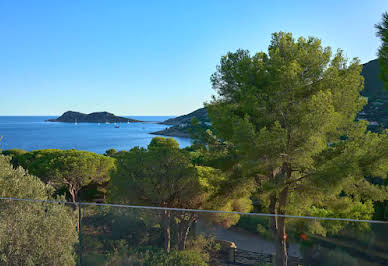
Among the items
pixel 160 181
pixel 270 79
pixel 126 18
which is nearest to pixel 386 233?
pixel 270 79

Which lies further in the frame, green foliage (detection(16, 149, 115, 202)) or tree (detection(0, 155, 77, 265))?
green foliage (detection(16, 149, 115, 202))

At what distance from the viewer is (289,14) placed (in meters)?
13.9

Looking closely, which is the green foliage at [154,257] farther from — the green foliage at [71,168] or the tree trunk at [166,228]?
the green foliage at [71,168]

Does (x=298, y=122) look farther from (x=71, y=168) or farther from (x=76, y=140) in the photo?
(x=76, y=140)

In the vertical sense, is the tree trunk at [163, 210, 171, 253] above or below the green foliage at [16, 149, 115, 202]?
above

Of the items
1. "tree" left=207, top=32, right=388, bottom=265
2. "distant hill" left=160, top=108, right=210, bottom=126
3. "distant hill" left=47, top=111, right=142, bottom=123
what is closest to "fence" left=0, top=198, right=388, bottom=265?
"tree" left=207, top=32, right=388, bottom=265

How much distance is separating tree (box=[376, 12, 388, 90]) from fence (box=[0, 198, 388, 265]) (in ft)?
12.3

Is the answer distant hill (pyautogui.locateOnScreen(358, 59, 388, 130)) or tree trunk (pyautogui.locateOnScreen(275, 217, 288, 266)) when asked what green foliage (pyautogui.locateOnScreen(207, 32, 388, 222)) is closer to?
tree trunk (pyautogui.locateOnScreen(275, 217, 288, 266))

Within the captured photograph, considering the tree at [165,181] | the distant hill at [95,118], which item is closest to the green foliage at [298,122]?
the tree at [165,181]

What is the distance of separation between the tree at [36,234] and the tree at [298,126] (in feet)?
A: 15.3

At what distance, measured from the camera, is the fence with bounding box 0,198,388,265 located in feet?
6.55

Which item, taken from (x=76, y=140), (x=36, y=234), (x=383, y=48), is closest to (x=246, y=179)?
(x=383, y=48)

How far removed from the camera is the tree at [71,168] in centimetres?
1340

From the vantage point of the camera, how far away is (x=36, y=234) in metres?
2.69
